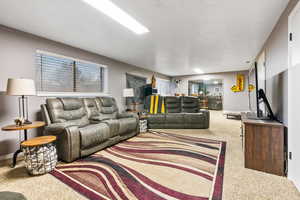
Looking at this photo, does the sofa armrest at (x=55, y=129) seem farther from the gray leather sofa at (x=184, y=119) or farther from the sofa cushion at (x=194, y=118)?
the sofa cushion at (x=194, y=118)

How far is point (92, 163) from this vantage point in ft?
7.23

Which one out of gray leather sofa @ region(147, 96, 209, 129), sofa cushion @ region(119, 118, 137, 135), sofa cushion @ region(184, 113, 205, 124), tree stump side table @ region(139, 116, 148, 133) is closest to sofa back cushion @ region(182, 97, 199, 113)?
gray leather sofa @ region(147, 96, 209, 129)

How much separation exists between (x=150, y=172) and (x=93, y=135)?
1.23m

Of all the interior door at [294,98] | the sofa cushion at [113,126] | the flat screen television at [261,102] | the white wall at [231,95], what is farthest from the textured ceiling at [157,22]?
the white wall at [231,95]

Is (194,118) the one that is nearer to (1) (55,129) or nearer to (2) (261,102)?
(2) (261,102)

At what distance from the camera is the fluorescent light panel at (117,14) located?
1.83 metres

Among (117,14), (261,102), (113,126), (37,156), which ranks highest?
(117,14)

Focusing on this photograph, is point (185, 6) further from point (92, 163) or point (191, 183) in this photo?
point (92, 163)

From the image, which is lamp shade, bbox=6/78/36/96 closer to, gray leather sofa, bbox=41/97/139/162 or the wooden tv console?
gray leather sofa, bbox=41/97/139/162

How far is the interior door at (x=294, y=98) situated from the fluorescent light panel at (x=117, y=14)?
6.97 ft

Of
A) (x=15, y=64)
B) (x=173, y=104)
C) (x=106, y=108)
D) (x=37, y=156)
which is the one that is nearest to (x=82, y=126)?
(x=37, y=156)

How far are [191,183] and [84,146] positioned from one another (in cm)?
180

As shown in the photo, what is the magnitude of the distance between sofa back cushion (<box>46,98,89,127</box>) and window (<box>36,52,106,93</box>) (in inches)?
22.1

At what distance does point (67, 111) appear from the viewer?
287 centimetres
